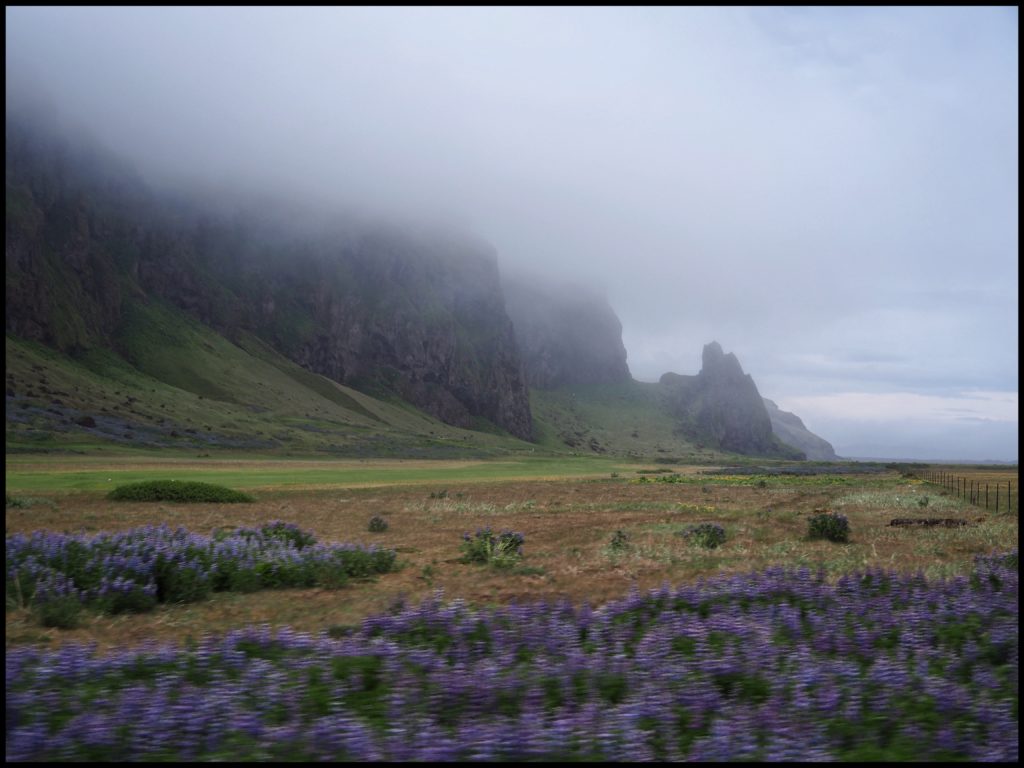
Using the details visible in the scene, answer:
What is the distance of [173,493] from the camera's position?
30.8 metres

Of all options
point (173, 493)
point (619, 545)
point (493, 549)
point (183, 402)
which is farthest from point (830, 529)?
point (183, 402)

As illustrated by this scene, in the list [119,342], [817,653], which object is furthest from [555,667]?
[119,342]

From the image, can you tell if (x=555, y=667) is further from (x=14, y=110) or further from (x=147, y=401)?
(x=14, y=110)

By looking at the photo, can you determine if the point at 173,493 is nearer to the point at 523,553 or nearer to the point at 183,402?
the point at 523,553

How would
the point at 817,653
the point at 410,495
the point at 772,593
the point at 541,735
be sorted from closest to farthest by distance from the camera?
the point at 541,735 < the point at 817,653 < the point at 772,593 < the point at 410,495

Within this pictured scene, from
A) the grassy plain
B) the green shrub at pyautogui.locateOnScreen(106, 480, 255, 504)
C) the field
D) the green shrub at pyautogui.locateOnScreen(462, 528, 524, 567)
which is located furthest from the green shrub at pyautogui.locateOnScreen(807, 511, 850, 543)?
the green shrub at pyautogui.locateOnScreen(106, 480, 255, 504)

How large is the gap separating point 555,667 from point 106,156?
8764 inches

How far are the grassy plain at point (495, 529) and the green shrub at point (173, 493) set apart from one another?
3.66 ft

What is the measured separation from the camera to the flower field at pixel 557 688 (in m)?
4.95

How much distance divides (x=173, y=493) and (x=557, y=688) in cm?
2886

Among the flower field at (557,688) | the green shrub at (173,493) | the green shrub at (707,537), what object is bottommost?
the green shrub at (173,493)

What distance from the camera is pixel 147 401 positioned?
12000 centimetres

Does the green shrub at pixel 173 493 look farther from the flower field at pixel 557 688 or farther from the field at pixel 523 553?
the flower field at pixel 557 688

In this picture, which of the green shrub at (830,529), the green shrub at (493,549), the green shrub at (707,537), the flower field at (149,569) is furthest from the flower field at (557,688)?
the green shrub at (830,529)
